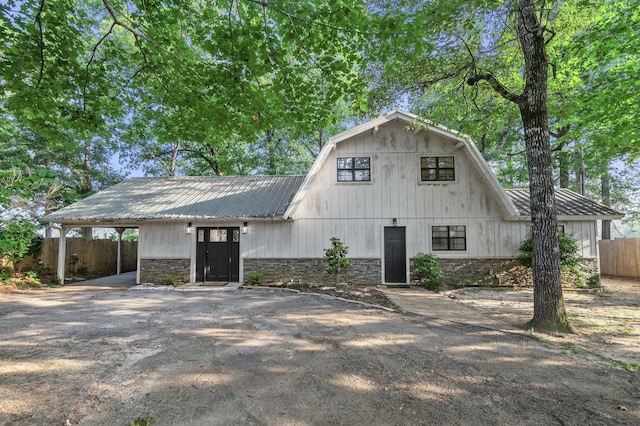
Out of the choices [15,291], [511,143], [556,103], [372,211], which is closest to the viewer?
[556,103]

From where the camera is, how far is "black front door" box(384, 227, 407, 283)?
10602 millimetres

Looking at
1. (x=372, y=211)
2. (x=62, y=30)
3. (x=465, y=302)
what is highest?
(x=62, y=30)

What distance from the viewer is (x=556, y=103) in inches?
328

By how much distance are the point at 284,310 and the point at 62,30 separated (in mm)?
6054

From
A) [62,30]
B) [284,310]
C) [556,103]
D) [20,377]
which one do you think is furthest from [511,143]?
[20,377]

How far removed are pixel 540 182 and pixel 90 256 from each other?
1722cm

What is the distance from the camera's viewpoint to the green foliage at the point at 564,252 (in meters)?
9.36

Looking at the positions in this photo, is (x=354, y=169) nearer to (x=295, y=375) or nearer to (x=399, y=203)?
(x=399, y=203)

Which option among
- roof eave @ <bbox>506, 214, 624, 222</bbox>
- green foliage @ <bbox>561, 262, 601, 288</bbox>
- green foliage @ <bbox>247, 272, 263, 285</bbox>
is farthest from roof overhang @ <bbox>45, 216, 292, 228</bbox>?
green foliage @ <bbox>561, 262, 601, 288</bbox>

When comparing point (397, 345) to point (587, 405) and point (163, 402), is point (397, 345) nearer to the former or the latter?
point (587, 405)

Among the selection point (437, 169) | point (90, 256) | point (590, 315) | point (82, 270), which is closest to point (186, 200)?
point (90, 256)

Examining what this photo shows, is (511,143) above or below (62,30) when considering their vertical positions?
above

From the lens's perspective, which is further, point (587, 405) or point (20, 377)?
point (20, 377)

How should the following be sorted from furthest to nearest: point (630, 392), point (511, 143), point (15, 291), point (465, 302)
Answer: point (511, 143) < point (15, 291) < point (465, 302) < point (630, 392)
